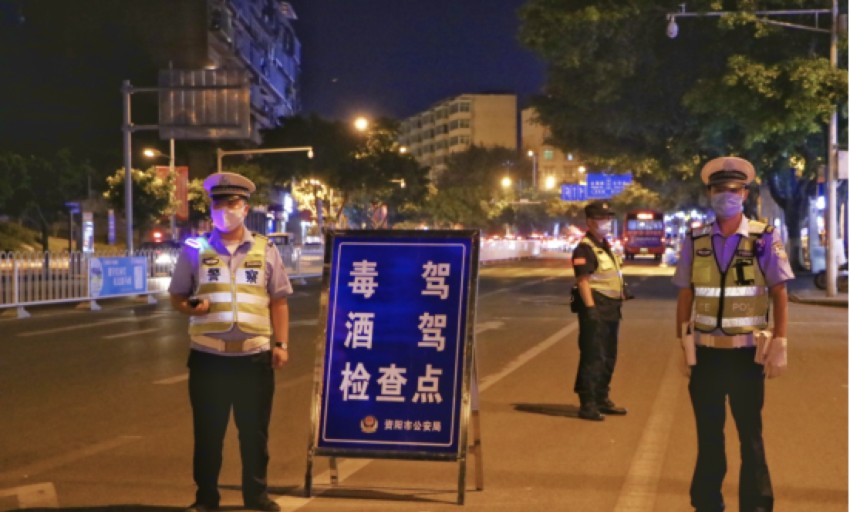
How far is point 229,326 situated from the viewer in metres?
5.99

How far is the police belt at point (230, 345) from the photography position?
600 centimetres

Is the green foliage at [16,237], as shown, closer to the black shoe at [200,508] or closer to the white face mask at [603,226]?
the white face mask at [603,226]

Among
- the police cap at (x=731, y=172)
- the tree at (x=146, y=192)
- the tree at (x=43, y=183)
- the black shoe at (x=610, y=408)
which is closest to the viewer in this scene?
the police cap at (x=731, y=172)

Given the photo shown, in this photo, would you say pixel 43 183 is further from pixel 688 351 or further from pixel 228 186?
pixel 688 351

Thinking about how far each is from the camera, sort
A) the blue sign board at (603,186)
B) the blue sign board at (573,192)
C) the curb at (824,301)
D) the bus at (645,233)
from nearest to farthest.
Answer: the curb at (824,301) < the bus at (645,233) < the blue sign board at (603,186) < the blue sign board at (573,192)

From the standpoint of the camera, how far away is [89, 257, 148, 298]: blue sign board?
24938mm

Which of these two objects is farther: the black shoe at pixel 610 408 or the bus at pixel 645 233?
the bus at pixel 645 233

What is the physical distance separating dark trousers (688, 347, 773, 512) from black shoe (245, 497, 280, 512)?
2280mm

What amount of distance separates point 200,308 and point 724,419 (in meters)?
2.77

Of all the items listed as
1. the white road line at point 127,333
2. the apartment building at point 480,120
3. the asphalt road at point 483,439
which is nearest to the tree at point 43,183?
the white road line at point 127,333

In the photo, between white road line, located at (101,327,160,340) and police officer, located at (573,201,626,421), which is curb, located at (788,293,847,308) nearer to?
white road line, located at (101,327,160,340)

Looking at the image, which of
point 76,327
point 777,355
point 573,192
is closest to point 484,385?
point 777,355

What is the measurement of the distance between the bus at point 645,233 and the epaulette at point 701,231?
6067cm

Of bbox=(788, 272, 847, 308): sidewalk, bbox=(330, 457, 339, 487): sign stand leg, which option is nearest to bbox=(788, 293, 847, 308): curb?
bbox=(788, 272, 847, 308): sidewalk
